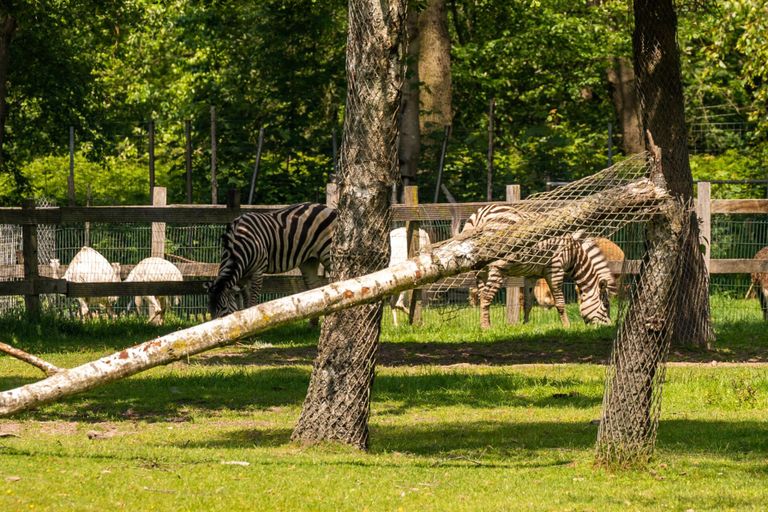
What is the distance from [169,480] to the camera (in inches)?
327

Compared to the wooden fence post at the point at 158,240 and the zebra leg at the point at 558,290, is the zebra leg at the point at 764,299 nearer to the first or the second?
the zebra leg at the point at 558,290

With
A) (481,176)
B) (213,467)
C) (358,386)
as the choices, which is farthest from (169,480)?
(481,176)

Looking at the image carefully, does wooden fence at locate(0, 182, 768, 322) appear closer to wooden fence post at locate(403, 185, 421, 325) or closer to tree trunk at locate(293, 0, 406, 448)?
wooden fence post at locate(403, 185, 421, 325)

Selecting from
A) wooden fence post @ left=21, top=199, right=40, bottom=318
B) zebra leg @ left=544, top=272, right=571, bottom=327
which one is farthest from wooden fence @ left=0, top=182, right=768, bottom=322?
zebra leg @ left=544, top=272, right=571, bottom=327

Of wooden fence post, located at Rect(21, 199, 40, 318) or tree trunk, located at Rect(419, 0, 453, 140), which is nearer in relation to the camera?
wooden fence post, located at Rect(21, 199, 40, 318)

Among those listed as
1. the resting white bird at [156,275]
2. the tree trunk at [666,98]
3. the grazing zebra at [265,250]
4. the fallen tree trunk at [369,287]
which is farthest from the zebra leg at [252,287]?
the fallen tree trunk at [369,287]

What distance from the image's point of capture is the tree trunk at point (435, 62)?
101 feet

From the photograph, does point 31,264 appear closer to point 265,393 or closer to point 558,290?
point 265,393

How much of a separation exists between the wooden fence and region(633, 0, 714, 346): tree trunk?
171 centimetres

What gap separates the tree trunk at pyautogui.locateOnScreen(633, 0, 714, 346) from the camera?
1716cm

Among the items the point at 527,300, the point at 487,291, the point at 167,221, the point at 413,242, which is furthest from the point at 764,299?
the point at 167,221

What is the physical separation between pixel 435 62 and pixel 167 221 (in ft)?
41.7

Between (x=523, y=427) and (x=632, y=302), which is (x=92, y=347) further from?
(x=632, y=302)

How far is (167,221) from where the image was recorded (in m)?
19.6
